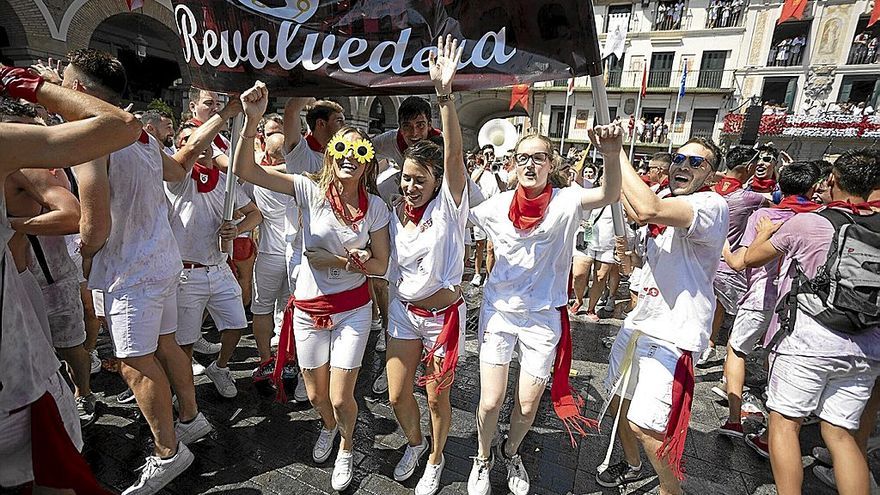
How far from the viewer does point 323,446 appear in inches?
115

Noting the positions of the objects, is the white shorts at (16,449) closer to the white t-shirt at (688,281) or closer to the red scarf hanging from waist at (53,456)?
the red scarf hanging from waist at (53,456)

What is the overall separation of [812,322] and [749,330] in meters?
1.29

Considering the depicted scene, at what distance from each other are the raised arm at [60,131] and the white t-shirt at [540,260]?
1.92 metres

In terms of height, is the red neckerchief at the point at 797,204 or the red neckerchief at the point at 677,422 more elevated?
the red neckerchief at the point at 797,204

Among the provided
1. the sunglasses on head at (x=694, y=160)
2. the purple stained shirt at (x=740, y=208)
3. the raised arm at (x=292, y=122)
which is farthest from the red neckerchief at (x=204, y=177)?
the purple stained shirt at (x=740, y=208)

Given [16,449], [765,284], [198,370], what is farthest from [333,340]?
[765,284]

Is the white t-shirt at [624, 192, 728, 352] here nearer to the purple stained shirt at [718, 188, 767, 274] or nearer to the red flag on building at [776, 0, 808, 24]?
the purple stained shirt at [718, 188, 767, 274]

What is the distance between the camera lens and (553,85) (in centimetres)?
3080

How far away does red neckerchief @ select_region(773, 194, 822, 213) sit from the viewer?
135 inches

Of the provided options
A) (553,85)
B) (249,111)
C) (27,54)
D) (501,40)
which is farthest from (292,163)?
(553,85)

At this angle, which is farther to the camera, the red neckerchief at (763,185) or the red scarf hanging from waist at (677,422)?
the red neckerchief at (763,185)

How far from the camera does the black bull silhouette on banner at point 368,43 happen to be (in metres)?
2.35

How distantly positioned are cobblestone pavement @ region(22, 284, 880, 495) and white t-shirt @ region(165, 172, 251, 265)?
4.12 ft

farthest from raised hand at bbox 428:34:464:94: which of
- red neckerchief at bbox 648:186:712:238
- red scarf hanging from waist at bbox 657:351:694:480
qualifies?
red scarf hanging from waist at bbox 657:351:694:480
